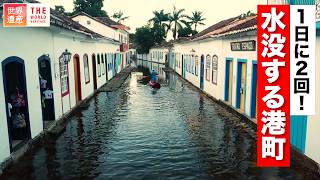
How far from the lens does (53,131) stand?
12.0m

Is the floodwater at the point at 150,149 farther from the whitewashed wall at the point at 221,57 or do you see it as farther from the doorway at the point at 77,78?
the doorway at the point at 77,78

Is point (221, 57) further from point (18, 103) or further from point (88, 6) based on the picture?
point (88, 6)

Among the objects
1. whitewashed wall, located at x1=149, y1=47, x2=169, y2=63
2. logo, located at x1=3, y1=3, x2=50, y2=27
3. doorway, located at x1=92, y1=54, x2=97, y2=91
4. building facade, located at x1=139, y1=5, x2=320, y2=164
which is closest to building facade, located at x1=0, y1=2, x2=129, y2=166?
logo, located at x1=3, y1=3, x2=50, y2=27

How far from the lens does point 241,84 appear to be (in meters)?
15.0

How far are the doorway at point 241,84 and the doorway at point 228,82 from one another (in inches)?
55.2

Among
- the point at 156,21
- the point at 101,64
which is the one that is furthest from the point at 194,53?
the point at 156,21

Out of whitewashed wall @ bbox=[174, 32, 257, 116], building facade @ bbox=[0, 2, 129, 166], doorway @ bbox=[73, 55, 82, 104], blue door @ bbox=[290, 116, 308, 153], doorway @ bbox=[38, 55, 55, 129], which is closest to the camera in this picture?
building facade @ bbox=[0, 2, 129, 166]

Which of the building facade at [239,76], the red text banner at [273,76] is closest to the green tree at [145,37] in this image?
the building facade at [239,76]

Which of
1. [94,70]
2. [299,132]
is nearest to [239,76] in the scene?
[299,132]

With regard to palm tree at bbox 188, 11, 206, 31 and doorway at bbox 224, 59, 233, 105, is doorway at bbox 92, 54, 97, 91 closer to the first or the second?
doorway at bbox 224, 59, 233, 105

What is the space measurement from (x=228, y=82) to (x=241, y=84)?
2166mm

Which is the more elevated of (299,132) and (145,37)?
(145,37)

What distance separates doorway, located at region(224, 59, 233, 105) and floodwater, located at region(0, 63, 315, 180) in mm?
1626

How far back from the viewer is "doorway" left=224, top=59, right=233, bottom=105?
16719mm
